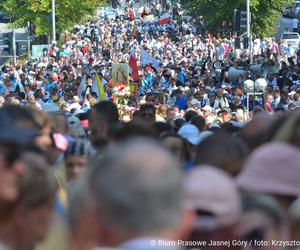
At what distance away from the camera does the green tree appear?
57.9 m

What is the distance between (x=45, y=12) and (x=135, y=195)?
58.0 m

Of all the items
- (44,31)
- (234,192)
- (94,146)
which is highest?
(234,192)

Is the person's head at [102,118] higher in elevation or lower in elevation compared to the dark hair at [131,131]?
lower

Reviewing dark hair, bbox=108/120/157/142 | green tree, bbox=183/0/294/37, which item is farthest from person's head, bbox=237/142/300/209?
green tree, bbox=183/0/294/37

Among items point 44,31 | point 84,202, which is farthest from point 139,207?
point 44,31

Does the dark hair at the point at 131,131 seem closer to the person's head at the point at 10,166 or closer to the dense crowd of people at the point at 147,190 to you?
the dense crowd of people at the point at 147,190

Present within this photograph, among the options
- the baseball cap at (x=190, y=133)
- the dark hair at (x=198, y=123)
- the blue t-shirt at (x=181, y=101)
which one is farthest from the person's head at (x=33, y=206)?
the blue t-shirt at (x=181, y=101)

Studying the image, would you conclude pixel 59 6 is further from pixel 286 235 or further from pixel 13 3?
pixel 286 235

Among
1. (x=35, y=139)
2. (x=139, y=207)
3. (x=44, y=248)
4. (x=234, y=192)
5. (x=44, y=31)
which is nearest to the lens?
(x=139, y=207)

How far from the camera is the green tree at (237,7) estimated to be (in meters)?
57.9

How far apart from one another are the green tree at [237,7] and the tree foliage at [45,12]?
622cm

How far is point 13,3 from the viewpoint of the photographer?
61625 millimetres

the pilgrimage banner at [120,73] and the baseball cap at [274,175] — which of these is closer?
the baseball cap at [274,175]

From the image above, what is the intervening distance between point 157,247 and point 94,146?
156 inches
